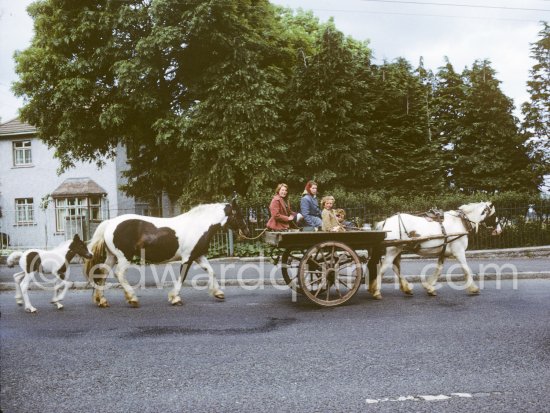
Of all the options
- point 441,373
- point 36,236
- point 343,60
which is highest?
point 343,60

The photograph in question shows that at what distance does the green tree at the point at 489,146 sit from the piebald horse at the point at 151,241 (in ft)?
68.2

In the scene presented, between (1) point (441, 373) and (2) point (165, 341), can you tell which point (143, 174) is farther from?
(1) point (441, 373)

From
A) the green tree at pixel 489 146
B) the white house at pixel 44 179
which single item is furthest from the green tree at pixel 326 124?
the white house at pixel 44 179

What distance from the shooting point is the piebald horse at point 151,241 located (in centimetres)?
894

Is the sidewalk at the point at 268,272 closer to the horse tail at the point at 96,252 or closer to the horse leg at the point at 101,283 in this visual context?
the horse leg at the point at 101,283

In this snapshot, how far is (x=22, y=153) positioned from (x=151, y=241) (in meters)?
27.3

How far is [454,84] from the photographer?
100ft

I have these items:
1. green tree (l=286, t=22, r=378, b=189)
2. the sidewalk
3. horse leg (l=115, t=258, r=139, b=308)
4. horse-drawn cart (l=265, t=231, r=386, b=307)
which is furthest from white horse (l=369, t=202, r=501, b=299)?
green tree (l=286, t=22, r=378, b=189)

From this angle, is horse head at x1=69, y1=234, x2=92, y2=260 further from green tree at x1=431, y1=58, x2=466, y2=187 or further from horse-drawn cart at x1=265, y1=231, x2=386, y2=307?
green tree at x1=431, y1=58, x2=466, y2=187

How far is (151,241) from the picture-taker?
8.97 metres

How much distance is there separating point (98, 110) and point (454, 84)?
1961 centimetres

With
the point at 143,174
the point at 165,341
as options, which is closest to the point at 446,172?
the point at 143,174

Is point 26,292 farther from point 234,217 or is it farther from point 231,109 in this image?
point 231,109

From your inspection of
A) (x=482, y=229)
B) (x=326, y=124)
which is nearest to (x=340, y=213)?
(x=482, y=229)
